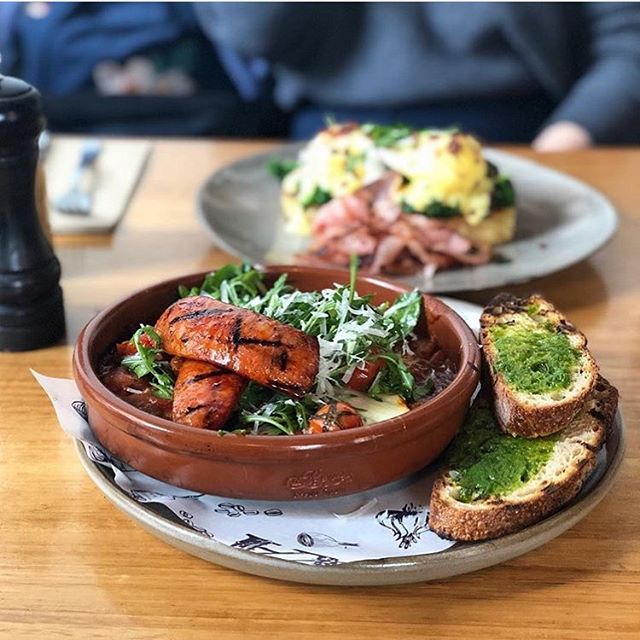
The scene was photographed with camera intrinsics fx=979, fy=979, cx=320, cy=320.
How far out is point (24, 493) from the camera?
1106 millimetres

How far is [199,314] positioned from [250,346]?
0.08m

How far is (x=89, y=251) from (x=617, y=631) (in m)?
1.20

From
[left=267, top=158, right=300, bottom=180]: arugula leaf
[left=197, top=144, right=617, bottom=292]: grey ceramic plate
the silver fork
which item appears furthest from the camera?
[left=267, top=158, right=300, bottom=180]: arugula leaf

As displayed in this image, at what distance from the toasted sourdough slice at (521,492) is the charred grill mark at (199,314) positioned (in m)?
0.29

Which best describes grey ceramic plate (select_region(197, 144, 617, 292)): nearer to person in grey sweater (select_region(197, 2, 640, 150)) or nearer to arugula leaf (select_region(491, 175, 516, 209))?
arugula leaf (select_region(491, 175, 516, 209))

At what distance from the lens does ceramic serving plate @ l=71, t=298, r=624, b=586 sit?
2.95 feet

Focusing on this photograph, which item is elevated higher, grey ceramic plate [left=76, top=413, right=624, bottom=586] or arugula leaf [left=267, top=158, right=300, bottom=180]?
grey ceramic plate [left=76, top=413, right=624, bottom=586]

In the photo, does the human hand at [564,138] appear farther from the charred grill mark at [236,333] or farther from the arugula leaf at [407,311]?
the charred grill mark at [236,333]

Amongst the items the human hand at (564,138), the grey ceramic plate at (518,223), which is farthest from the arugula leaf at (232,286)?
the human hand at (564,138)

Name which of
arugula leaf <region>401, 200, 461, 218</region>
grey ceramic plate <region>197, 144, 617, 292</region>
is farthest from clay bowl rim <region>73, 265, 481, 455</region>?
arugula leaf <region>401, 200, 461, 218</region>

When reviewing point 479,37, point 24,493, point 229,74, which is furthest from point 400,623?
point 229,74

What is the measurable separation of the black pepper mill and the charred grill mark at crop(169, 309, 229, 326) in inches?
16.7

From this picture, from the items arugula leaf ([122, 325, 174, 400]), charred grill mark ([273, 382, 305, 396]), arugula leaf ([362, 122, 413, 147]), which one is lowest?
arugula leaf ([362, 122, 413, 147])

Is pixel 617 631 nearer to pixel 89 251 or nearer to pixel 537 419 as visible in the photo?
pixel 537 419
